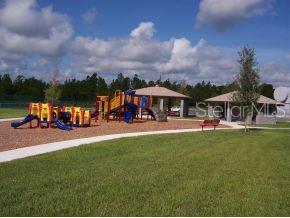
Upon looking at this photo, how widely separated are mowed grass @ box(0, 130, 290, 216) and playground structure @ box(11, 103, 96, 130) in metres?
8.54

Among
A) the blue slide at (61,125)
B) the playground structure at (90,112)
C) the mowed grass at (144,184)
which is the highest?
the playground structure at (90,112)

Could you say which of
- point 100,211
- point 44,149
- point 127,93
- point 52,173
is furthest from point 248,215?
point 127,93

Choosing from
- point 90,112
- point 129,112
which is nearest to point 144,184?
point 90,112

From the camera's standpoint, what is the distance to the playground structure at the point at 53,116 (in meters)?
21.7

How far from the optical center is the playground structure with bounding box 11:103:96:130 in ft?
71.2

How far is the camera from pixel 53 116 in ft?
73.9

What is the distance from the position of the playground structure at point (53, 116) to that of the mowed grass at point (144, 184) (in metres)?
8.54

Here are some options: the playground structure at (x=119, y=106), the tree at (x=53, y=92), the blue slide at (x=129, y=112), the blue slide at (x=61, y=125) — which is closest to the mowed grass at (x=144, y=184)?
the blue slide at (x=61, y=125)

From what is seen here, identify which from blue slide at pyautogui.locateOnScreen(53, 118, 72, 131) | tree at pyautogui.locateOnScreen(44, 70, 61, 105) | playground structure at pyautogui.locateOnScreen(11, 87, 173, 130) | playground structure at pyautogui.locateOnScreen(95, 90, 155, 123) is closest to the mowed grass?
blue slide at pyautogui.locateOnScreen(53, 118, 72, 131)

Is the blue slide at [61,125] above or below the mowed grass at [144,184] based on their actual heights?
above

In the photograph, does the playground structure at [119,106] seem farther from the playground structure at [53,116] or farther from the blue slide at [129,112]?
the playground structure at [53,116]

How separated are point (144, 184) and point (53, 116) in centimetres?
1470

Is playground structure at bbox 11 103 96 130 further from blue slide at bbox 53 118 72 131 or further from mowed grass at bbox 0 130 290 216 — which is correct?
mowed grass at bbox 0 130 290 216

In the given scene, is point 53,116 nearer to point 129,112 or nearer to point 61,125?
point 61,125
